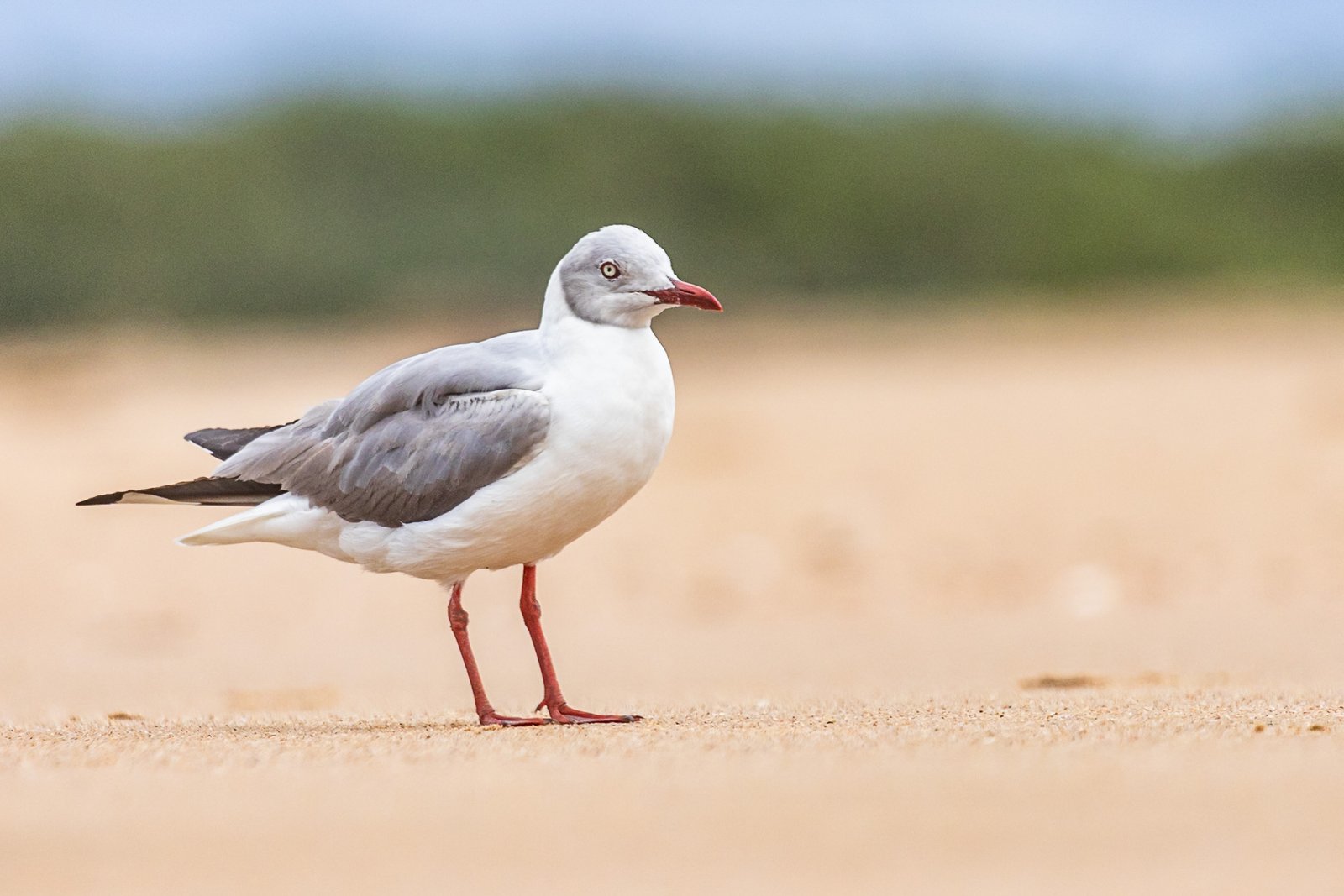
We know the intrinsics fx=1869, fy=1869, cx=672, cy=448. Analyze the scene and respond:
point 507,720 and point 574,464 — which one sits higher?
point 574,464

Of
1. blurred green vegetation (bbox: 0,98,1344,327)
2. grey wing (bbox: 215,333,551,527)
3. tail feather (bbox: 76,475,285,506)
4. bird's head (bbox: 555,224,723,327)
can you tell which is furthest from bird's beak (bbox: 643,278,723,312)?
blurred green vegetation (bbox: 0,98,1344,327)

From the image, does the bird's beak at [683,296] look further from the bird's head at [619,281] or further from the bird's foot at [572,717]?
the bird's foot at [572,717]

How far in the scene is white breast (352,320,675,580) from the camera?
16.8ft

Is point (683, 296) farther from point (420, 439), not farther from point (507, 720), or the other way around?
point (507, 720)

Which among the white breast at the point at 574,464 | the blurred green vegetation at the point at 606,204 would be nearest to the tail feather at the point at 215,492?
the white breast at the point at 574,464

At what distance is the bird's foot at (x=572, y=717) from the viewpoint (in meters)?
5.26

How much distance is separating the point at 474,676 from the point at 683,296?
50.3 inches

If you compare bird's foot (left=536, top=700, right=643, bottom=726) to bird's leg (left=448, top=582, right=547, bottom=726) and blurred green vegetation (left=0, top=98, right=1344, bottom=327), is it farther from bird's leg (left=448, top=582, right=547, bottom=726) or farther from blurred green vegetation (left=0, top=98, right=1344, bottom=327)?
blurred green vegetation (left=0, top=98, right=1344, bottom=327)

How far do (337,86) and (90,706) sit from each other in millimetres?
30668

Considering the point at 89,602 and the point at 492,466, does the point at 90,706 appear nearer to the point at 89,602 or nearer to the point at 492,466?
the point at 492,466

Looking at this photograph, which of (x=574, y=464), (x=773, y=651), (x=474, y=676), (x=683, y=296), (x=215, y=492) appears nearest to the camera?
(x=574, y=464)

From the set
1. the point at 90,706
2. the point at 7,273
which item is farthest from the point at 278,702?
the point at 7,273

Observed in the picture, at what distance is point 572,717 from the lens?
5363mm

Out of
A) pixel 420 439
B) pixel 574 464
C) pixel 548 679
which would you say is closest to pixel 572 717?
pixel 548 679
